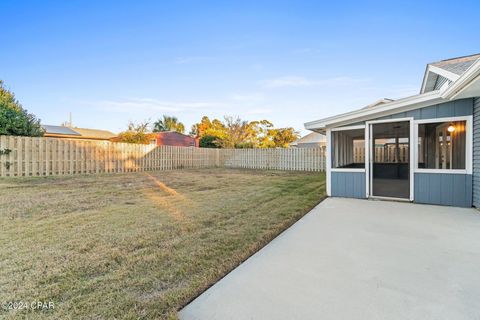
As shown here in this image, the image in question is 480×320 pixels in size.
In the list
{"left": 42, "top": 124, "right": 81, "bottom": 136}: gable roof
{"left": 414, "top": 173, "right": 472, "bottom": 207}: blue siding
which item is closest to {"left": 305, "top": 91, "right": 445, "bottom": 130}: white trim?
{"left": 414, "top": 173, "right": 472, "bottom": 207}: blue siding

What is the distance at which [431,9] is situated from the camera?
311 inches

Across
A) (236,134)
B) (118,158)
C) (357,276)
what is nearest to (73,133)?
(118,158)

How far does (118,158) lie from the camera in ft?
40.6

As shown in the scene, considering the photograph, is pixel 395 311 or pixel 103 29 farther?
pixel 103 29

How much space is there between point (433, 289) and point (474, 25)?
10966mm

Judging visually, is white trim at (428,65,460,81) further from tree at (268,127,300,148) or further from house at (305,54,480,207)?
tree at (268,127,300,148)

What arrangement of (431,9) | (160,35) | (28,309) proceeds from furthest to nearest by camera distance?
(160,35)
(431,9)
(28,309)

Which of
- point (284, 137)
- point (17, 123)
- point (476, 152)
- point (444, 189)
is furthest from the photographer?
point (284, 137)

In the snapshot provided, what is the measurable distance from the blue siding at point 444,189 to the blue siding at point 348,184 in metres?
1.18

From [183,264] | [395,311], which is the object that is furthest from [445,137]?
[183,264]

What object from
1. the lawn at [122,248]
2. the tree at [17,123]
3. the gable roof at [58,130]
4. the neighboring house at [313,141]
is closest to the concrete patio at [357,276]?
the lawn at [122,248]

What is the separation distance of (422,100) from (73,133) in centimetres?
2605

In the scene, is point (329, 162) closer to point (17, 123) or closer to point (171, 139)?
point (17, 123)

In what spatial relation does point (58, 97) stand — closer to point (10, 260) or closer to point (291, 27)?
point (291, 27)
